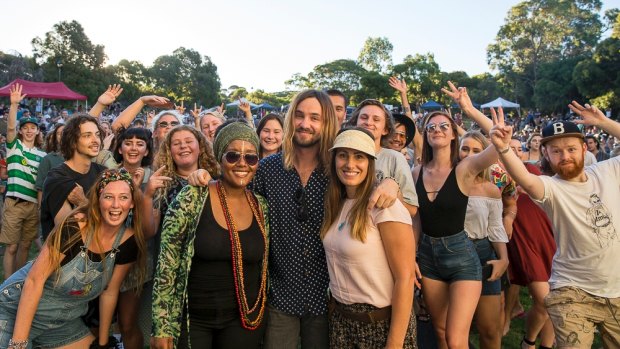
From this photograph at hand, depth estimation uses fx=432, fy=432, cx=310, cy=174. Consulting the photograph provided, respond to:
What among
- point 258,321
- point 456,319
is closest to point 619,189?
point 456,319

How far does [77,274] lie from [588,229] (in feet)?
12.6

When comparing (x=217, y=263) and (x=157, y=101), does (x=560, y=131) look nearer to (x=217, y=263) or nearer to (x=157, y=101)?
(x=217, y=263)

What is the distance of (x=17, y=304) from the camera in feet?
10.4

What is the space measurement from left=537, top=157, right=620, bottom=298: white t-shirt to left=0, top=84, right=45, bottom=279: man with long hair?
6.39 meters

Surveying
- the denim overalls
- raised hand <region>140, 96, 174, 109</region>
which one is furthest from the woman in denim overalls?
raised hand <region>140, 96, 174, 109</region>

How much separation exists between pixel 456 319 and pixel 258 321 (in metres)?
1.61

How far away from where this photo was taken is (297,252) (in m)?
2.89

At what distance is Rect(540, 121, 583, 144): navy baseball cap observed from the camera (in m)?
3.35

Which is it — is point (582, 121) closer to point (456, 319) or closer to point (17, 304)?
point (456, 319)

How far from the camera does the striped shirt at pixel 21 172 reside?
237 inches

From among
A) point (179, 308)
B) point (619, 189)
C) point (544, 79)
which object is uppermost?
point (544, 79)

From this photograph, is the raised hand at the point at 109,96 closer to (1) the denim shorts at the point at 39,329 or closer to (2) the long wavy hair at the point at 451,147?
(1) the denim shorts at the point at 39,329

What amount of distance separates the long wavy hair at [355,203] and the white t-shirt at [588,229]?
1578 mm

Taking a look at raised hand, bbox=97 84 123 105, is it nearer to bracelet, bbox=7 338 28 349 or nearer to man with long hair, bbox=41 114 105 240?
man with long hair, bbox=41 114 105 240
